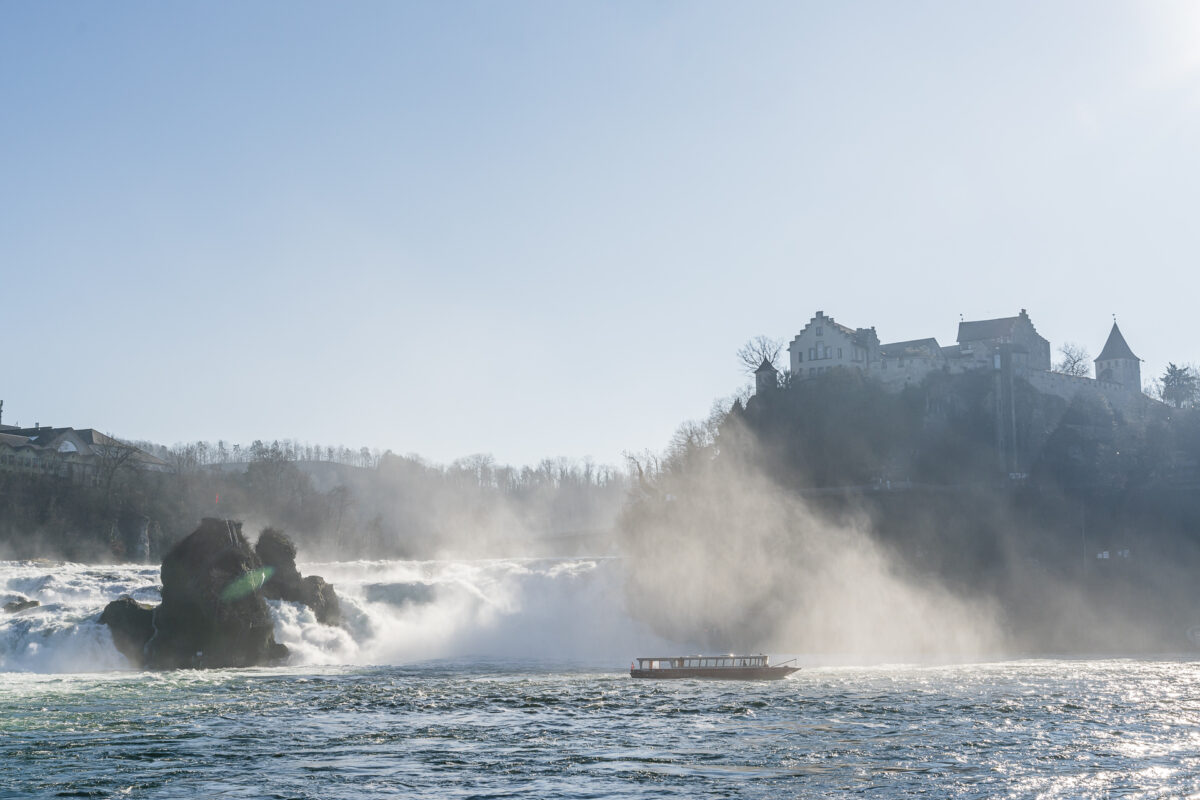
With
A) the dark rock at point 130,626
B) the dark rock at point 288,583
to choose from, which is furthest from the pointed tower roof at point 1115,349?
the dark rock at point 130,626

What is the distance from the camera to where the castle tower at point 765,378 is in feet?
333

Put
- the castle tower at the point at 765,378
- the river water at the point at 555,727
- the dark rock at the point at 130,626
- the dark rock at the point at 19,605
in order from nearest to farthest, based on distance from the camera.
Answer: the river water at the point at 555,727, the dark rock at the point at 130,626, the dark rock at the point at 19,605, the castle tower at the point at 765,378

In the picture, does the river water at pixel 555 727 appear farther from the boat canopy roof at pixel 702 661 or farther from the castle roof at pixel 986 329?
the castle roof at pixel 986 329

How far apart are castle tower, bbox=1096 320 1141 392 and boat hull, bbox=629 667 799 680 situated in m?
91.7

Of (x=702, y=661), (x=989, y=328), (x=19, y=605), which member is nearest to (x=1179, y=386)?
(x=989, y=328)

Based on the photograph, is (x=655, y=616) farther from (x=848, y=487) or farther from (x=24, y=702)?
(x=24, y=702)

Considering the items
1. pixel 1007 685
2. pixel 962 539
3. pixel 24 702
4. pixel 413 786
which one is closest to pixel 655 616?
pixel 962 539

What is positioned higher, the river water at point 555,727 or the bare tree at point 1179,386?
the bare tree at point 1179,386

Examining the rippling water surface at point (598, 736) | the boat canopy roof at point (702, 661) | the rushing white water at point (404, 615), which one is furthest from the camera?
the rushing white water at point (404, 615)

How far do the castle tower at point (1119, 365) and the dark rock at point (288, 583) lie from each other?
9671 centimetres

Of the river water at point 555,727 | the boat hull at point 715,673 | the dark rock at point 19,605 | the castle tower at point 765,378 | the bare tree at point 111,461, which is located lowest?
the boat hull at point 715,673

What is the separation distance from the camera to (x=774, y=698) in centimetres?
4197

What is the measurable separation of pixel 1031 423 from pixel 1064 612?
102 feet

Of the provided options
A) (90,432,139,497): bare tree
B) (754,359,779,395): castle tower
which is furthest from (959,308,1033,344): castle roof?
(90,432,139,497): bare tree
